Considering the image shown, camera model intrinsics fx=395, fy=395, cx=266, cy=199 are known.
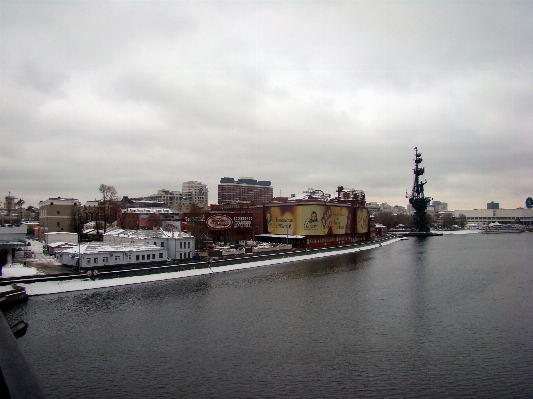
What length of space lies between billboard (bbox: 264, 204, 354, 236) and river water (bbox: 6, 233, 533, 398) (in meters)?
26.7

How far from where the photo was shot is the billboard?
192ft

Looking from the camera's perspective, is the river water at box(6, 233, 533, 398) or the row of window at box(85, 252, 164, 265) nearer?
the river water at box(6, 233, 533, 398)

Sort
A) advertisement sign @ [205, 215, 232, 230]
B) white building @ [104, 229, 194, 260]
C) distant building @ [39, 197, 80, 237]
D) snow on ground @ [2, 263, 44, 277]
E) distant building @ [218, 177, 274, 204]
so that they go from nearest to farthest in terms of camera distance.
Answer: snow on ground @ [2, 263, 44, 277] < white building @ [104, 229, 194, 260] < advertisement sign @ [205, 215, 232, 230] < distant building @ [39, 197, 80, 237] < distant building @ [218, 177, 274, 204]

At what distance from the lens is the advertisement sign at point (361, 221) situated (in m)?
75.4

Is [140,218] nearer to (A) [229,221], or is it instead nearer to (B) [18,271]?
(A) [229,221]

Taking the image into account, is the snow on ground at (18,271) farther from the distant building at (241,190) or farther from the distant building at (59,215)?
the distant building at (241,190)

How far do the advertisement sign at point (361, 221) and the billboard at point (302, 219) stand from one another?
10971 mm

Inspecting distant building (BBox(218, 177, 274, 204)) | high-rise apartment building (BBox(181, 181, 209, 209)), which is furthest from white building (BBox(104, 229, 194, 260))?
high-rise apartment building (BBox(181, 181, 209, 209))

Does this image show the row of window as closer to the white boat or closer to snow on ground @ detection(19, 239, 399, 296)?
snow on ground @ detection(19, 239, 399, 296)

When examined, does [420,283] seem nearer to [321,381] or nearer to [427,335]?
[427,335]

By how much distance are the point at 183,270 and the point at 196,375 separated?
2104 cm

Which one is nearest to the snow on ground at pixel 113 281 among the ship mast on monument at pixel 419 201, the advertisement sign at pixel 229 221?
the advertisement sign at pixel 229 221

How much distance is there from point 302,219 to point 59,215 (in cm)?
3558

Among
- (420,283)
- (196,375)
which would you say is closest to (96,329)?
(196,375)
